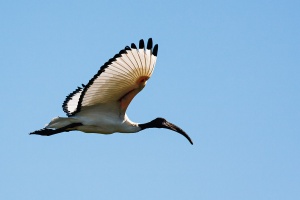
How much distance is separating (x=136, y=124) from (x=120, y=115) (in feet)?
1.82

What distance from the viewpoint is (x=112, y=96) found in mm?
20219

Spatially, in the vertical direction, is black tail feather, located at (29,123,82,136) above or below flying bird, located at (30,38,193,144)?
below

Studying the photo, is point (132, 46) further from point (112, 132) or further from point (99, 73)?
point (112, 132)

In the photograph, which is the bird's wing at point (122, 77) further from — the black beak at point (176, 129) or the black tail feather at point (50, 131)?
the black beak at point (176, 129)

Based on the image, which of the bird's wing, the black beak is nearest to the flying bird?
the bird's wing

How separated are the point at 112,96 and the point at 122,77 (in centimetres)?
87

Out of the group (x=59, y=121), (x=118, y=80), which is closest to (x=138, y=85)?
(x=118, y=80)

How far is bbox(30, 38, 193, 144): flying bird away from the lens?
62.9 ft

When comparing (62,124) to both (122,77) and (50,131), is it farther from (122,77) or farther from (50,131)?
(122,77)

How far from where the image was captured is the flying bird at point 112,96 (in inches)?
755

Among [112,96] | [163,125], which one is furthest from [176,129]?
[112,96]

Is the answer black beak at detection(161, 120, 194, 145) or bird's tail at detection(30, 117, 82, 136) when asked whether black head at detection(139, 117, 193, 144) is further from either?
bird's tail at detection(30, 117, 82, 136)

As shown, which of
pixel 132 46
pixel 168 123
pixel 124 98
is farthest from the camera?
pixel 168 123

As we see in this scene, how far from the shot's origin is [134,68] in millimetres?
19328
